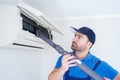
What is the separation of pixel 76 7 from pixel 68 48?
455 mm

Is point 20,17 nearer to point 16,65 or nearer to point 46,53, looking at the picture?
point 16,65

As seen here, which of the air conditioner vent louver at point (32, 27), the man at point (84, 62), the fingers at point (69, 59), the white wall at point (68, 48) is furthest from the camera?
the white wall at point (68, 48)

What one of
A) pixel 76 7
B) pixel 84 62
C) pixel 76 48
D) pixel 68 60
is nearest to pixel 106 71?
pixel 84 62

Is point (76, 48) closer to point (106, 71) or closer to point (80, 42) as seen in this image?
point (80, 42)

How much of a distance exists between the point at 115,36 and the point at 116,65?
0.27 meters

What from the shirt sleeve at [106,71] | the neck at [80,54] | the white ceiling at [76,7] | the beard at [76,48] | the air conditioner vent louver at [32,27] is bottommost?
the shirt sleeve at [106,71]

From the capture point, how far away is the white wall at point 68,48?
1565 mm

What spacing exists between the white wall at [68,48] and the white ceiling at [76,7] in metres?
0.09

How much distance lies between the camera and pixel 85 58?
1.48 metres

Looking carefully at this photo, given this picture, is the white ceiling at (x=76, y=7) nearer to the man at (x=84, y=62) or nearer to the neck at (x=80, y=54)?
the man at (x=84, y=62)

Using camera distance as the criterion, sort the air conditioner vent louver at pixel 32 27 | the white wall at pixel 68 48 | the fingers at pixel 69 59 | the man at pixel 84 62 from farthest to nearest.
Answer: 1. the white wall at pixel 68 48
2. the man at pixel 84 62
3. the air conditioner vent louver at pixel 32 27
4. the fingers at pixel 69 59

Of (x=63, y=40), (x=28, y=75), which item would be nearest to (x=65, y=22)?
(x=63, y=40)

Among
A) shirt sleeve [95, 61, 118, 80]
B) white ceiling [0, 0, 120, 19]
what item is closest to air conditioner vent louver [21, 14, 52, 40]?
white ceiling [0, 0, 120, 19]

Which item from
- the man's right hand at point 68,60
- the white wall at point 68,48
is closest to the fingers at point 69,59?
the man's right hand at point 68,60
